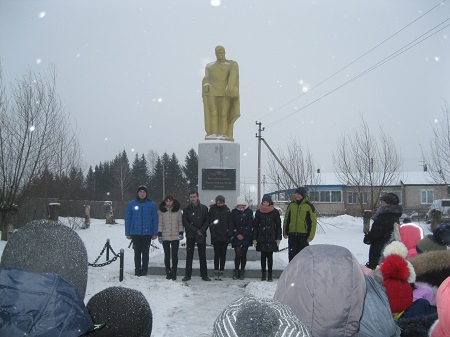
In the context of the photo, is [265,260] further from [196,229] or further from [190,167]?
[190,167]

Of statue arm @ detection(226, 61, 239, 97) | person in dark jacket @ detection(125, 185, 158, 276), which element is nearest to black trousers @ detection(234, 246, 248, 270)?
person in dark jacket @ detection(125, 185, 158, 276)

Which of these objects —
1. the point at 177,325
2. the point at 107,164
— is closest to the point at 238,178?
the point at 177,325

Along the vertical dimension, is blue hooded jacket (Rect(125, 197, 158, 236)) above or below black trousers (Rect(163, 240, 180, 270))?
above

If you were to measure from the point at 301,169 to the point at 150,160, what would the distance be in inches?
1904

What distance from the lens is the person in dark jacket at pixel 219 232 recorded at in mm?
7746

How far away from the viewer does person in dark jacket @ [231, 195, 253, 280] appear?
25.8 ft

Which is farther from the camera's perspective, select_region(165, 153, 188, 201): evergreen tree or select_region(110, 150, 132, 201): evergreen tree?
select_region(110, 150, 132, 201): evergreen tree

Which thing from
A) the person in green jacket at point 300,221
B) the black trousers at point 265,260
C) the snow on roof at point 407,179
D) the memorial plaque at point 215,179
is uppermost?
the snow on roof at point 407,179

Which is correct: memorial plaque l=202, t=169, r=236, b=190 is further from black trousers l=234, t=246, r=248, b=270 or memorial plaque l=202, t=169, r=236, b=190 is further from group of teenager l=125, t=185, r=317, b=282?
black trousers l=234, t=246, r=248, b=270

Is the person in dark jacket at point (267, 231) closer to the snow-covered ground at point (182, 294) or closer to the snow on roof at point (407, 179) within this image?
the snow-covered ground at point (182, 294)

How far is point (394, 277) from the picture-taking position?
2359 mm

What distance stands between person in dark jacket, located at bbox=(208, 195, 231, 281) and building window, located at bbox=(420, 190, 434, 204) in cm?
3645

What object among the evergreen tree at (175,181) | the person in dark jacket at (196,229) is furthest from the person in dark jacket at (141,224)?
the evergreen tree at (175,181)

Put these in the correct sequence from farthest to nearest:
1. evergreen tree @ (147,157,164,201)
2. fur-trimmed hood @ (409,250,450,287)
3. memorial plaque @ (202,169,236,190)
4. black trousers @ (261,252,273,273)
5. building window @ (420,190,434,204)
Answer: evergreen tree @ (147,157,164,201)
building window @ (420,190,434,204)
memorial plaque @ (202,169,236,190)
black trousers @ (261,252,273,273)
fur-trimmed hood @ (409,250,450,287)
